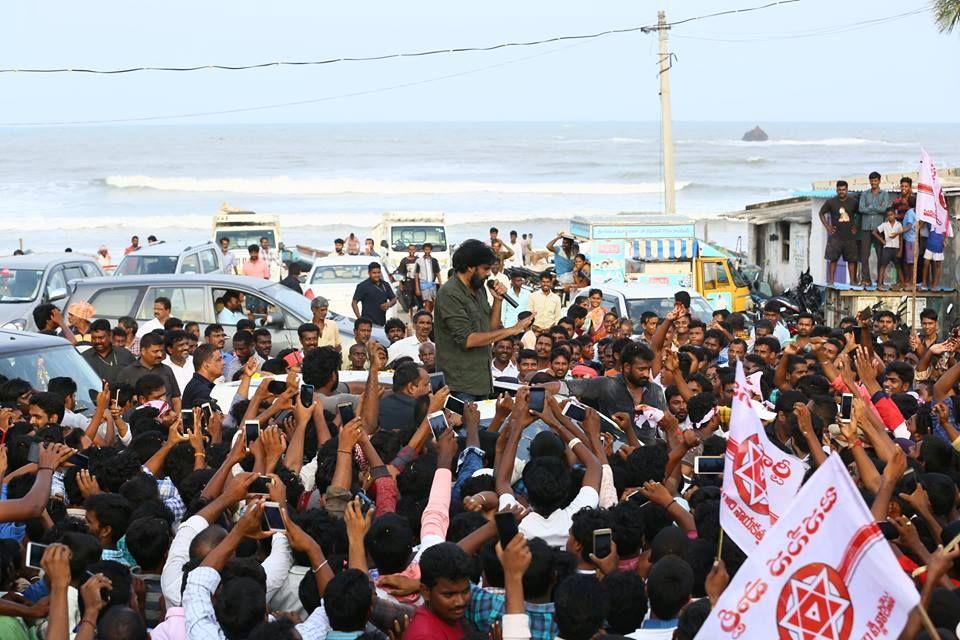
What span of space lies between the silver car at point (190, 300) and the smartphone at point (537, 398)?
7.87 metres

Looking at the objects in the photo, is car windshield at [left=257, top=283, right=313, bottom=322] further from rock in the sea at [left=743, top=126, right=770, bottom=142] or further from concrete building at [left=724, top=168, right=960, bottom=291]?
rock in the sea at [left=743, top=126, right=770, bottom=142]

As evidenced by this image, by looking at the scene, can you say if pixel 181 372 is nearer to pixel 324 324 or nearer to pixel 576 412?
pixel 324 324

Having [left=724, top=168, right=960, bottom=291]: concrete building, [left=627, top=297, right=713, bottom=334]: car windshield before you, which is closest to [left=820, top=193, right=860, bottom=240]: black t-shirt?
[left=724, top=168, right=960, bottom=291]: concrete building

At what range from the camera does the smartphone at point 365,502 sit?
5615 millimetres

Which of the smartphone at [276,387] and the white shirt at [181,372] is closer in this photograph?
the smartphone at [276,387]

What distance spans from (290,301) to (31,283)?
4463mm

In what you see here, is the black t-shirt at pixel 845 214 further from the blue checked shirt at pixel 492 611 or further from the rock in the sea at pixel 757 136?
the rock in the sea at pixel 757 136

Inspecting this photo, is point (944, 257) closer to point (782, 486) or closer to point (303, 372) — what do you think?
point (303, 372)

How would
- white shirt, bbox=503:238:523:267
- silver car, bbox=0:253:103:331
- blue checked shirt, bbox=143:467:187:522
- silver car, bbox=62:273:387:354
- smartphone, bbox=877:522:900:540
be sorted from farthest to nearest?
A: 1. white shirt, bbox=503:238:523:267
2. silver car, bbox=0:253:103:331
3. silver car, bbox=62:273:387:354
4. blue checked shirt, bbox=143:467:187:522
5. smartphone, bbox=877:522:900:540

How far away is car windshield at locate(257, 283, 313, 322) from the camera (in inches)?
557

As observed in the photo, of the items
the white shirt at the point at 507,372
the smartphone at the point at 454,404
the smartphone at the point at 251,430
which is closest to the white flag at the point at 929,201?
the white shirt at the point at 507,372

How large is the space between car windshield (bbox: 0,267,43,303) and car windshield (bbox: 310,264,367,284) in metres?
4.90

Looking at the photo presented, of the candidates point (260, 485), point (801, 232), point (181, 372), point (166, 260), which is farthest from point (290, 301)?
point (801, 232)

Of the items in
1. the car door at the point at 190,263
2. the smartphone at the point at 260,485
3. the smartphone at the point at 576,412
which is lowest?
the smartphone at the point at 260,485
